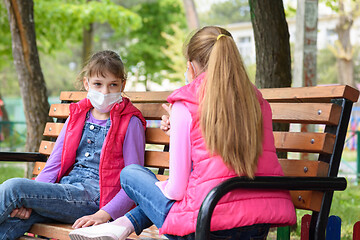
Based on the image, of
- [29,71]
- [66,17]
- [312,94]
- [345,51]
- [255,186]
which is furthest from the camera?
[345,51]

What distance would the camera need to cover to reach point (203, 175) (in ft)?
8.09

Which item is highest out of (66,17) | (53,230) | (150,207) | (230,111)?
(66,17)

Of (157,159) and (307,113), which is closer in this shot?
(307,113)

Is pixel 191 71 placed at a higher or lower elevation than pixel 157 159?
higher

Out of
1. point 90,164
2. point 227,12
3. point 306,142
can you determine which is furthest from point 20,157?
point 227,12

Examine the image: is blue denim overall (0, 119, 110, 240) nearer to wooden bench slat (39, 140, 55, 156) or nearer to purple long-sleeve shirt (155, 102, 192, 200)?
wooden bench slat (39, 140, 55, 156)

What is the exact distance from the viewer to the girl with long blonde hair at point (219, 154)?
2418mm

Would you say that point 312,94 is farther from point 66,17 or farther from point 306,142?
point 66,17

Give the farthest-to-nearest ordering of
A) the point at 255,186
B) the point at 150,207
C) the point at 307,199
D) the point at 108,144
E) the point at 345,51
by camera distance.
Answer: the point at 345,51
the point at 108,144
the point at 307,199
the point at 150,207
the point at 255,186

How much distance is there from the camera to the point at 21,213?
10.2ft

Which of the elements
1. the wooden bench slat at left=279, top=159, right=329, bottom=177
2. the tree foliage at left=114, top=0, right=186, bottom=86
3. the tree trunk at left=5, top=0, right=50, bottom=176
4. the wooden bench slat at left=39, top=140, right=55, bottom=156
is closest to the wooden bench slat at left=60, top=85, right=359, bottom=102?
the wooden bench slat at left=279, top=159, right=329, bottom=177

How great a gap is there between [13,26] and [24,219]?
147 inches

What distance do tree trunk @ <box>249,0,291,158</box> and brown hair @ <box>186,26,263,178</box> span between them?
2.29 metres

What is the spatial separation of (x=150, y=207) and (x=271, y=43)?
2.54 m
